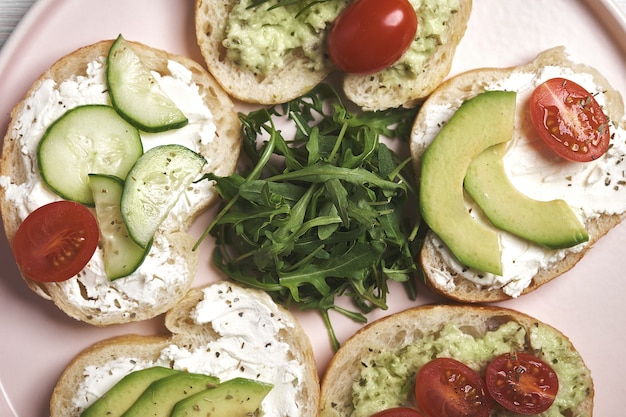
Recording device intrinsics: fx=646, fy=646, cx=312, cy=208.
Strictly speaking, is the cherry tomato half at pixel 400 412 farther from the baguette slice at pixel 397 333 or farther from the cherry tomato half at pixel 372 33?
the cherry tomato half at pixel 372 33

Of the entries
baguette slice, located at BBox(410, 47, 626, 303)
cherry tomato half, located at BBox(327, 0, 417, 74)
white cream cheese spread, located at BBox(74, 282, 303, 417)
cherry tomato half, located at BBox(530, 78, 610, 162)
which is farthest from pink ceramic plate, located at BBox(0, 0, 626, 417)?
cherry tomato half, located at BBox(327, 0, 417, 74)

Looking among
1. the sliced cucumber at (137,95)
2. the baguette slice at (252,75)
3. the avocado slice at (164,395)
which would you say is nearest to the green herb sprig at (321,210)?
the baguette slice at (252,75)

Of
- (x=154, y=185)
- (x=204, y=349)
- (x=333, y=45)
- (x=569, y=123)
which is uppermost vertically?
(x=333, y=45)

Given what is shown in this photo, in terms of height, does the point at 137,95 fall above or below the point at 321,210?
above

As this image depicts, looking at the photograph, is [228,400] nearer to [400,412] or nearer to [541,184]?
[400,412]

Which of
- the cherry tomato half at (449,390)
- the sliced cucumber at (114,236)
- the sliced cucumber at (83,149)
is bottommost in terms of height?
the cherry tomato half at (449,390)

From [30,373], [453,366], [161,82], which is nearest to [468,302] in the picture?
[453,366]

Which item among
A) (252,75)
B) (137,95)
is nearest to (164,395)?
(137,95)

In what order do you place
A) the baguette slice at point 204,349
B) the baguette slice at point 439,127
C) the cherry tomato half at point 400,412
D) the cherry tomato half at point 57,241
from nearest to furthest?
the cherry tomato half at point 57,241, the cherry tomato half at point 400,412, the baguette slice at point 204,349, the baguette slice at point 439,127
